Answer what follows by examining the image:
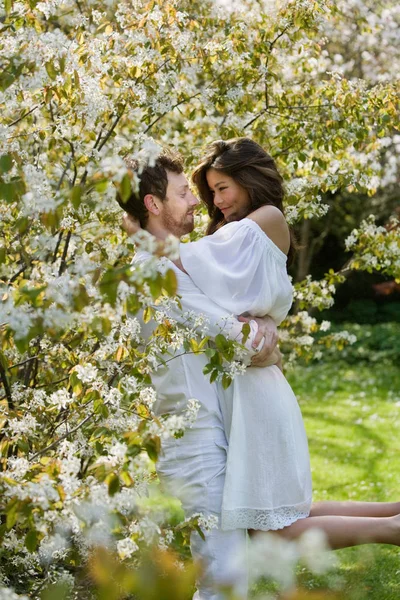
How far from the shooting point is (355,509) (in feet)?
10.7

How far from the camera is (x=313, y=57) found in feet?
15.9

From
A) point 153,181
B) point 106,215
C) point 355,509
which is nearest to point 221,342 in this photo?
point 153,181

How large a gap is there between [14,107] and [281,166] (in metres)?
1.81

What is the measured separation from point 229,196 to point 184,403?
0.91m

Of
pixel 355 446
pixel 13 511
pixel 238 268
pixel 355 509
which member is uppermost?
pixel 238 268

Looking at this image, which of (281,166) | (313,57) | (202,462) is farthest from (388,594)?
(313,57)

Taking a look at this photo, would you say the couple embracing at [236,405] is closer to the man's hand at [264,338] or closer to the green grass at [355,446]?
the man's hand at [264,338]

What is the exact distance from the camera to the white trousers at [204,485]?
9.43ft

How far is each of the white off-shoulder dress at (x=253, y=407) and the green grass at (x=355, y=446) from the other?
16.2 inches

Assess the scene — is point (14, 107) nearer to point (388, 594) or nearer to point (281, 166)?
point (281, 166)

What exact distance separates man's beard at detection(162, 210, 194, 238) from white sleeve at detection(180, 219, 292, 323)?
0.16 metres

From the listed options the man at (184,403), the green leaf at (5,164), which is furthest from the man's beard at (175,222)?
the green leaf at (5,164)

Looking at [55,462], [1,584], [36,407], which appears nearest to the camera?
[55,462]

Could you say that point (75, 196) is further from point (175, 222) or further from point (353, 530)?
point (353, 530)
